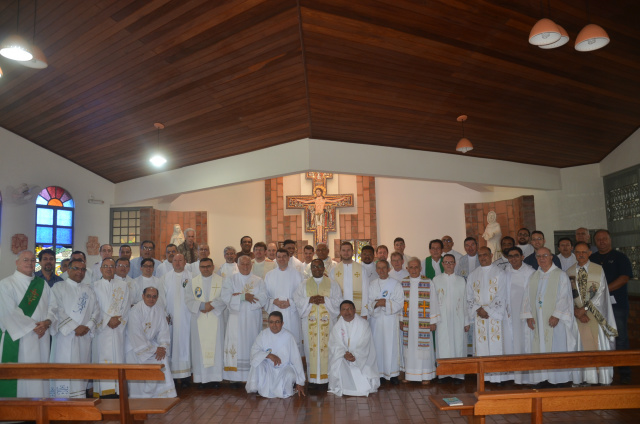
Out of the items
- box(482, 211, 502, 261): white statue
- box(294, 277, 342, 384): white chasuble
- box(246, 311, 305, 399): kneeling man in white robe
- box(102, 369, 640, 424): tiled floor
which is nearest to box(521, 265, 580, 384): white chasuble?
box(102, 369, 640, 424): tiled floor

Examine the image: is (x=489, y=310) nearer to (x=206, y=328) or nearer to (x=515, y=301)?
→ (x=515, y=301)

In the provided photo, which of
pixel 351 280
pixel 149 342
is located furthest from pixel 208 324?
pixel 351 280

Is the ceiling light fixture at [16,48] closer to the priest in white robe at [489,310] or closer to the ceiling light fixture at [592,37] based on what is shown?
the ceiling light fixture at [592,37]

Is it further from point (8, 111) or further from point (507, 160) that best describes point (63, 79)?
point (507, 160)

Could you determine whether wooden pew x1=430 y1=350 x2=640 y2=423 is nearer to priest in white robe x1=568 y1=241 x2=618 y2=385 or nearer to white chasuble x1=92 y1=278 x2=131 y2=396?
priest in white robe x1=568 y1=241 x2=618 y2=385

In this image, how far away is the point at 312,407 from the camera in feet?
18.6

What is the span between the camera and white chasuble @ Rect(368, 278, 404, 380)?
22.1 feet

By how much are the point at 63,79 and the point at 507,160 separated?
754cm

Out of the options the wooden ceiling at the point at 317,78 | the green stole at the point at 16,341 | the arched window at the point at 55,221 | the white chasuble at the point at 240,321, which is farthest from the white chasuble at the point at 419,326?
the arched window at the point at 55,221

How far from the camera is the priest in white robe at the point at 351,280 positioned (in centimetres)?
718

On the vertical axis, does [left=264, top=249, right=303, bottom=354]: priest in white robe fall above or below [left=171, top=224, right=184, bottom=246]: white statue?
below

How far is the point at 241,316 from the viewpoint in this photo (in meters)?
6.95

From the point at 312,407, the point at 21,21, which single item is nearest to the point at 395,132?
the point at 312,407

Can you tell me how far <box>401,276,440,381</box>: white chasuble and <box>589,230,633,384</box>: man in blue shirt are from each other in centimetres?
208
